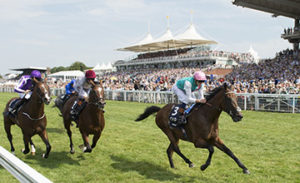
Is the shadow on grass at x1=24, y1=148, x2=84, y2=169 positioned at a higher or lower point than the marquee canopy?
lower

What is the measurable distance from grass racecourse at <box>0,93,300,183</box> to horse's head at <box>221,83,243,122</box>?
0.97 metres

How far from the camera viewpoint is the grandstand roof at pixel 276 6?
23930mm

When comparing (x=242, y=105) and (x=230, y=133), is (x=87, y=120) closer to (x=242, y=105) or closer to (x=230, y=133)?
(x=230, y=133)

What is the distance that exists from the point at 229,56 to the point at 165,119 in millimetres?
32340

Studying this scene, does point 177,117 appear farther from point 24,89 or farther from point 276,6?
point 276,6

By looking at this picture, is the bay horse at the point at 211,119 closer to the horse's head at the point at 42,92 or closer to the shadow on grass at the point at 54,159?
the shadow on grass at the point at 54,159

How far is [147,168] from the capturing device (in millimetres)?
4961

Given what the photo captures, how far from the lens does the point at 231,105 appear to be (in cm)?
436

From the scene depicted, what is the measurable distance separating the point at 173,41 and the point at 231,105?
40.0m

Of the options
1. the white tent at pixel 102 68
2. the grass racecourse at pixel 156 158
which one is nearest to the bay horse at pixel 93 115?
the grass racecourse at pixel 156 158

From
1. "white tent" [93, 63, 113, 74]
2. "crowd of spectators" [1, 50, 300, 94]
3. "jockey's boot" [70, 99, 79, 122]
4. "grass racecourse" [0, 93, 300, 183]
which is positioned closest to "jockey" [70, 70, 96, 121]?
"jockey's boot" [70, 99, 79, 122]

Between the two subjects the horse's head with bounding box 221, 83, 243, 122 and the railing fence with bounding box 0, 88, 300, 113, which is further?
the railing fence with bounding box 0, 88, 300, 113

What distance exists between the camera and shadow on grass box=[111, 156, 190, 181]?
454 cm

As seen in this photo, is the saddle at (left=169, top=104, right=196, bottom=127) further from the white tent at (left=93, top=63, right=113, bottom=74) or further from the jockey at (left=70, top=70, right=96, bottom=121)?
the white tent at (left=93, top=63, right=113, bottom=74)
